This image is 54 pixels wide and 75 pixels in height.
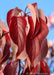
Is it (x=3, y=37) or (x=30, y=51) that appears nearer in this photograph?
(x=30, y=51)

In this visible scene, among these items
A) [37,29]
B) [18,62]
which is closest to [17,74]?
[18,62]

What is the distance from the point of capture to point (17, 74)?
521mm

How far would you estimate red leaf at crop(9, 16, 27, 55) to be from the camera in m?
0.47

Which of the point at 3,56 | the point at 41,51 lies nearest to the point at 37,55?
the point at 41,51

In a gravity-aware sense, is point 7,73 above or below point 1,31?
below

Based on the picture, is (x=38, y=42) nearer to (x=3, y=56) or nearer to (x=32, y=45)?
(x=32, y=45)

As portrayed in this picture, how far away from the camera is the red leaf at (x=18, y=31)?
47cm

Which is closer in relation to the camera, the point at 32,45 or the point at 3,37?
the point at 32,45

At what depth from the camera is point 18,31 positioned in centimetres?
48

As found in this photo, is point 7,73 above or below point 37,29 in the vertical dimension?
below

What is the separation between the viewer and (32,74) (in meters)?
0.49

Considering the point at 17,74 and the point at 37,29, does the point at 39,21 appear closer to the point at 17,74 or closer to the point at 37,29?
the point at 37,29

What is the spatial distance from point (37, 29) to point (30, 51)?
0.06 meters

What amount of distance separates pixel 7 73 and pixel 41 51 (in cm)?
11
